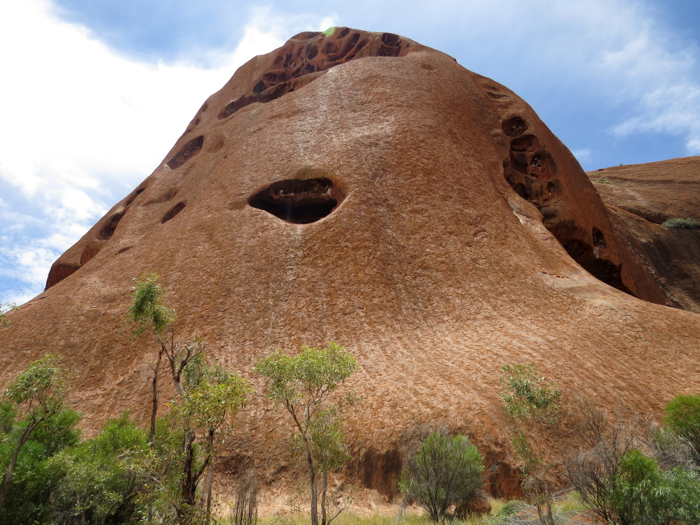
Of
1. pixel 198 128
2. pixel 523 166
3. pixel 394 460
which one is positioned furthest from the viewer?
pixel 198 128

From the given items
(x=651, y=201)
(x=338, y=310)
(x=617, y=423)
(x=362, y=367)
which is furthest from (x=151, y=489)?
(x=651, y=201)

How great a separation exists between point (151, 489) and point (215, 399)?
70.3 inches

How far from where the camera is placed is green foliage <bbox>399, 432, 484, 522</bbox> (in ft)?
27.2

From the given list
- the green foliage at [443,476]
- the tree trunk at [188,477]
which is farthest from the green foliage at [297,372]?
the green foliage at [443,476]

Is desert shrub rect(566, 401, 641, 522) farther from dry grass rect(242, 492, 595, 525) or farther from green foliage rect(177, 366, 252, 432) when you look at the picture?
green foliage rect(177, 366, 252, 432)

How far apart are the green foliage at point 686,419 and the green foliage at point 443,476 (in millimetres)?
3721

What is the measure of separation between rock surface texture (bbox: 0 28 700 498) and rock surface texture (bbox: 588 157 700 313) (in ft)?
18.6

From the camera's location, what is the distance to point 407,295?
1448 centimetres

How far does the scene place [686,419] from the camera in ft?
27.1

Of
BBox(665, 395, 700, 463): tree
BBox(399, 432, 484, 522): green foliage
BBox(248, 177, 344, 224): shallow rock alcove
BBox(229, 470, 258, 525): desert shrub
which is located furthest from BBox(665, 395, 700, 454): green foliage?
BBox(248, 177, 344, 224): shallow rock alcove

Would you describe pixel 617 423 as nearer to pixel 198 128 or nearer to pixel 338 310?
pixel 338 310

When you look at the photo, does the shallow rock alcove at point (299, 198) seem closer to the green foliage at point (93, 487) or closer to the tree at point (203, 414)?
the tree at point (203, 414)

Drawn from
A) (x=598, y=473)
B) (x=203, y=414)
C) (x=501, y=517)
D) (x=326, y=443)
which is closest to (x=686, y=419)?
(x=598, y=473)

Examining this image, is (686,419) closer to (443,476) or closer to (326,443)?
(443,476)
